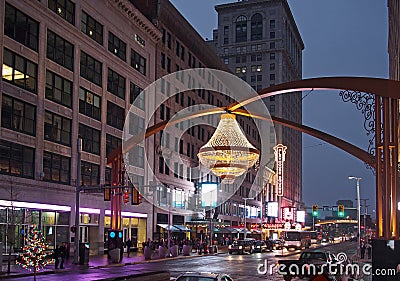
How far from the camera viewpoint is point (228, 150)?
49.1 meters

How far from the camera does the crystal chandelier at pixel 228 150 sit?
4634cm

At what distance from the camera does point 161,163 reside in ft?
273

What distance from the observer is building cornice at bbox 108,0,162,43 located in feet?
232

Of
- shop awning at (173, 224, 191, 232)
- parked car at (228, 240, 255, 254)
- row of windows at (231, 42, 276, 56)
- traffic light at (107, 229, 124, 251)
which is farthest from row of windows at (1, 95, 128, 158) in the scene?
row of windows at (231, 42, 276, 56)


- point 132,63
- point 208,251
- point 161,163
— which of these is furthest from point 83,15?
point 208,251

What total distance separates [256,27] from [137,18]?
4223 inches

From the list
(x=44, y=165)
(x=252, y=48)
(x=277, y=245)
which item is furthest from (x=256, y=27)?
(x=44, y=165)

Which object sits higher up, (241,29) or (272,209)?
(241,29)

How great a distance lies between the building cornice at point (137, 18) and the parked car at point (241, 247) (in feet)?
91.8

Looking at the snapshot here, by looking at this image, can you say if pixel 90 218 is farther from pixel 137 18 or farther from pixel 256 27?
pixel 256 27

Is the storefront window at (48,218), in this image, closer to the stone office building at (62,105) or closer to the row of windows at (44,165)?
the stone office building at (62,105)

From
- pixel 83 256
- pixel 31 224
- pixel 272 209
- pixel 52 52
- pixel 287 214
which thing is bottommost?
pixel 83 256

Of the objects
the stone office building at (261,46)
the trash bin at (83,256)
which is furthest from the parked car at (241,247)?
the stone office building at (261,46)

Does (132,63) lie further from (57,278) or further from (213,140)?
(57,278)
